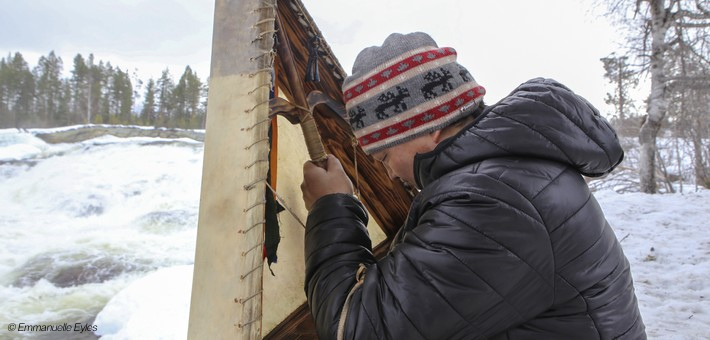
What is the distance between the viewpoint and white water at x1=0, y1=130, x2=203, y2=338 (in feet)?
26.1

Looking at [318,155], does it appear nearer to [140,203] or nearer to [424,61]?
[424,61]

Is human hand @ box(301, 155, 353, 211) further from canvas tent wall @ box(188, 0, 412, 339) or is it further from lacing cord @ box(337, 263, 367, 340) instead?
lacing cord @ box(337, 263, 367, 340)

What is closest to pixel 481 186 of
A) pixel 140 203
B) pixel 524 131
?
pixel 524 131

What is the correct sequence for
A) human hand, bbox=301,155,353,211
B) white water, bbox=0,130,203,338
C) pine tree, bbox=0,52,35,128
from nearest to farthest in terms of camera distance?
human hand, bbox=301,155,353,211, white water, bbox=0,130,203,338, pine tree, bbox=0,52,35,128

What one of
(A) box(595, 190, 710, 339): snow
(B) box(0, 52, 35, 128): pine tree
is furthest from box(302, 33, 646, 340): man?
(B) box(0, 52, 35, 128): pine tree

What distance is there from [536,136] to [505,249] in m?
0.20

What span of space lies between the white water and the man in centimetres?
681

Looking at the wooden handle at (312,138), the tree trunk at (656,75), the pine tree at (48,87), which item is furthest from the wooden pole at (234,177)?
the pine tree at (48,87)

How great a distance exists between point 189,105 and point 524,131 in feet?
102

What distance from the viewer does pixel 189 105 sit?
29594 millimetres

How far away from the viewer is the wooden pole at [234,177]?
0.93 m

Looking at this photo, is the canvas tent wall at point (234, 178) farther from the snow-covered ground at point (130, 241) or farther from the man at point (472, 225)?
the snow-covered ground at point (130, 241)

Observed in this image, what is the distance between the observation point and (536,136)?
0.74 meters

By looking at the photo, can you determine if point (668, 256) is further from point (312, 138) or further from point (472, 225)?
point (472, 225)
